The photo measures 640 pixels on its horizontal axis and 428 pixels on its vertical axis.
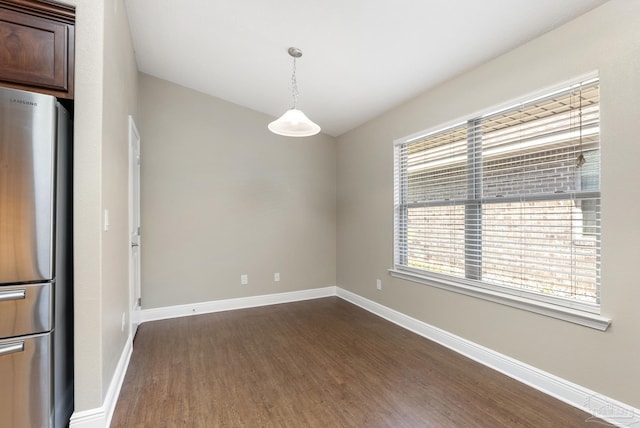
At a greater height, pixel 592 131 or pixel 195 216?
pixel 592 131

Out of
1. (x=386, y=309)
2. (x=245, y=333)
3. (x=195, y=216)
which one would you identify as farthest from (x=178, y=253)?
(x=386, y=309)

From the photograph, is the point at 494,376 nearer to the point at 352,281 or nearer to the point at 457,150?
the point at 457,150

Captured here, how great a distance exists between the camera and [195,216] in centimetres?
380

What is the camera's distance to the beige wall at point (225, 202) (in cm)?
362

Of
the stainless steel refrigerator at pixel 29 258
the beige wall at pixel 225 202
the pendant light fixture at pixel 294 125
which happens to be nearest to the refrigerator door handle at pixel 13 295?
the stainless steel refrigerator at pixel 29 258

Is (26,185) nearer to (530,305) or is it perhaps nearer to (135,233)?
(135,233)

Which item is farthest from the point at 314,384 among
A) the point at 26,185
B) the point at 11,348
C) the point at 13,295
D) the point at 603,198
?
the point at 603,198

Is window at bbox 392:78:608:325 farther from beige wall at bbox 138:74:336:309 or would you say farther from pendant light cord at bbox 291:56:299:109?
beige wall at bbox 138:74:336:309

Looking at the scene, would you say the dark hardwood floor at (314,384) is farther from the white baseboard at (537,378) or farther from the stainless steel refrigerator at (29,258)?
the stainless steel refrigerator at (29,258)

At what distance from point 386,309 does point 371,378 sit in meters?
1.38

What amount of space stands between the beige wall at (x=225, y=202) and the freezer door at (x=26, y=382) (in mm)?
2133

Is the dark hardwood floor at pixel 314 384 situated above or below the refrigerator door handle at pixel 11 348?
below

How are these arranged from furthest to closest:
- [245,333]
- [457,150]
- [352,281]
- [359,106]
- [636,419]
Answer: [352,281], [359,106], [245,333], [457,150], [636,419]

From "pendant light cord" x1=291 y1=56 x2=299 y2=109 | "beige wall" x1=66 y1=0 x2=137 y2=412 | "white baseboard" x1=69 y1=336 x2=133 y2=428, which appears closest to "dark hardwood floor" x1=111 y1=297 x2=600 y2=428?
"white baseboard" x1=69 y1=336 x2=133 y2=428
